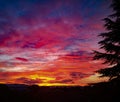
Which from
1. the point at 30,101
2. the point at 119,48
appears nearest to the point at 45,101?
the point at 30,101

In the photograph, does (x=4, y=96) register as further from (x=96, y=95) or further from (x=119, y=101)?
(x=119, y=101)

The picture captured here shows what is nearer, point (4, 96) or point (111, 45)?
point (4, 96)

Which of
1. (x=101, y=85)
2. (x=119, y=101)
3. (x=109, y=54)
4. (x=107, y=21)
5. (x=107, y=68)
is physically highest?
(x=107, y=21)

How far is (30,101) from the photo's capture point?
18.0 m

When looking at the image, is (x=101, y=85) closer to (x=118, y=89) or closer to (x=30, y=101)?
(x=118, y=89)

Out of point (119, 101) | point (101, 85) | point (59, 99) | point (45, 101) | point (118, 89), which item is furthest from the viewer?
point (59, 99)

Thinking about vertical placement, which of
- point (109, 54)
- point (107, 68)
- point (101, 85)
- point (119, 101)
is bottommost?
point (119, 101)

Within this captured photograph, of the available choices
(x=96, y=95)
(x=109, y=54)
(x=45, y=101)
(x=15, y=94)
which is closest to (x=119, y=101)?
(x=96, y=95)

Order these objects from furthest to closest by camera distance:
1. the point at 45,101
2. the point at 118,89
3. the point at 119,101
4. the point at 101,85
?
the point at 45,101
the point at 101,85
the point at 118,89
the point at 119,101

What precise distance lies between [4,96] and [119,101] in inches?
331

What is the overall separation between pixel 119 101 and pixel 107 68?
3.28 metres

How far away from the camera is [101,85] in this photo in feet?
59.6

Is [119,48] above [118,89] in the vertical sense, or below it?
above

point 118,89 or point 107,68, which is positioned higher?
point 107,68
